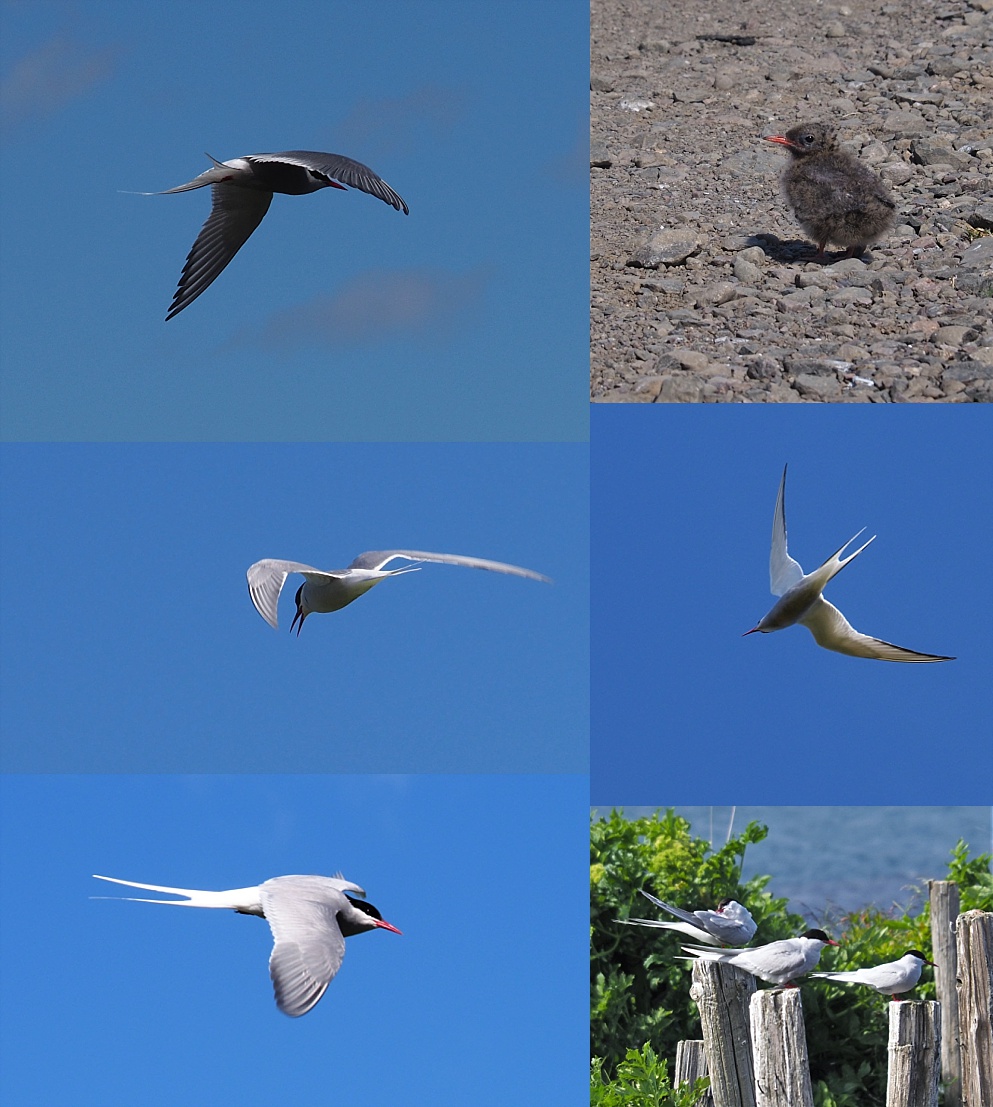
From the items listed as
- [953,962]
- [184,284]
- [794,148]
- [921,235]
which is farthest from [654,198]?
[953,962]

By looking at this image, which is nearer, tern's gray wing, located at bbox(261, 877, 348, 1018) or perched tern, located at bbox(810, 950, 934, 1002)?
tern's gray wing, located at bbox(261, 877, 348, 1018)

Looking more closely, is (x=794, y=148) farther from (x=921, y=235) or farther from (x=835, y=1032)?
(x=835, y=1032)

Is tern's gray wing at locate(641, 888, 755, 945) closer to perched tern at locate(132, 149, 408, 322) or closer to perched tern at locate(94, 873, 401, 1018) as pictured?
perched tern at locate(94, 873, 401, 1018)

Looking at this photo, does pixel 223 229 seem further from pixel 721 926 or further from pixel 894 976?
pixel 894 976

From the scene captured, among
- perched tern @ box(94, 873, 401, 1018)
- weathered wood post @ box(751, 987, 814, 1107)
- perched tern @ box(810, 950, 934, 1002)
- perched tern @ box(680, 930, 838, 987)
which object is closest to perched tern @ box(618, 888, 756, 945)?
perched tern @ box(680, 930, 838, 987)

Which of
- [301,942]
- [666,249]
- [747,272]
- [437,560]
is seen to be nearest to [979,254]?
[747,272]

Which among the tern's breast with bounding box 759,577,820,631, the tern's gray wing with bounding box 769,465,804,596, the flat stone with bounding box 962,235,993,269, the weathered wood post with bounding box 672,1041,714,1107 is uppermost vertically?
the flat stone with bounding box 962,235,993,269

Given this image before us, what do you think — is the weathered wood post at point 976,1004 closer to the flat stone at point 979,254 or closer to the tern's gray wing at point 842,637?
the tern's gray wing at point 842,637

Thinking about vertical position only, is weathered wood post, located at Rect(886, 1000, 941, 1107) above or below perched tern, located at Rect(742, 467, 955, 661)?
below
